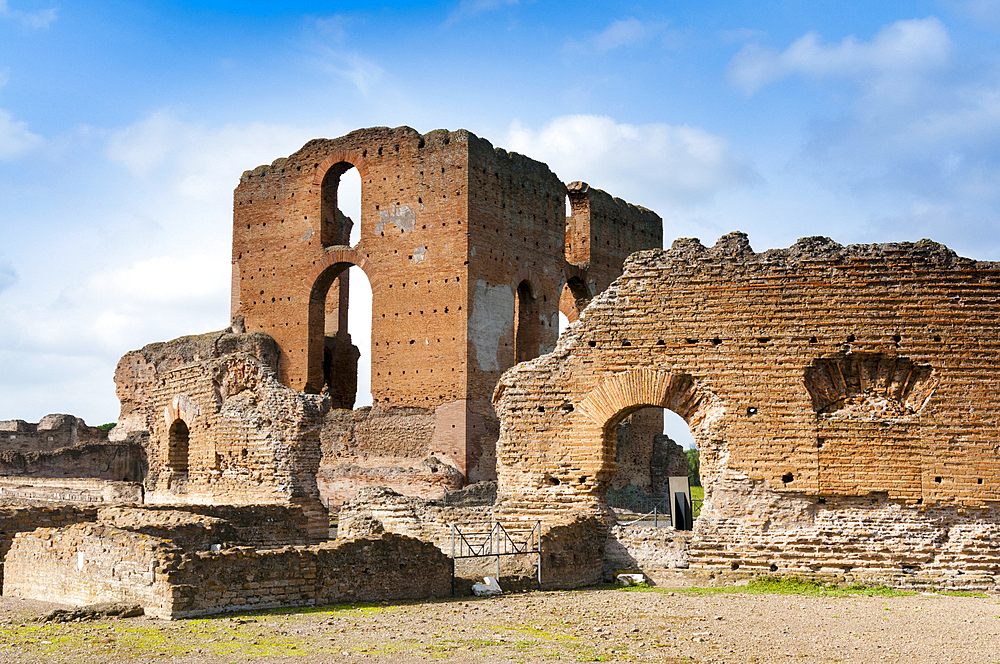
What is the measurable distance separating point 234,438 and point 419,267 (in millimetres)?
8424

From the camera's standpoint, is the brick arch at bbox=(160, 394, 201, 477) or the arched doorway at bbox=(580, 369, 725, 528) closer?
the arched doorway at bbox=(580, 369, 725, 528)

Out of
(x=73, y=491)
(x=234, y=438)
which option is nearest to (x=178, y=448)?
(x=234, y=438)

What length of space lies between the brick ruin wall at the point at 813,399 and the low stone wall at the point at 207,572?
108 inches

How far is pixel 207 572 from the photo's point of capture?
7578 mm

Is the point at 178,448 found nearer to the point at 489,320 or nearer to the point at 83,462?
the point at 489,320

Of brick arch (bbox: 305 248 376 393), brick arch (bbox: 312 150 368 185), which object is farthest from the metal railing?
brick arch (bbox: 312 150 368 185)

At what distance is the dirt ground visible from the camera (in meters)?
6.38

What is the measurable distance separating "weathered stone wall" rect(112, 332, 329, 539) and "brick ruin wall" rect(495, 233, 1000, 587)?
3.58 m

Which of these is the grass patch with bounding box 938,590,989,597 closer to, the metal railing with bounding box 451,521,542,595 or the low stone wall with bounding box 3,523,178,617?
the metal railing with bounding box 451,521,542,595

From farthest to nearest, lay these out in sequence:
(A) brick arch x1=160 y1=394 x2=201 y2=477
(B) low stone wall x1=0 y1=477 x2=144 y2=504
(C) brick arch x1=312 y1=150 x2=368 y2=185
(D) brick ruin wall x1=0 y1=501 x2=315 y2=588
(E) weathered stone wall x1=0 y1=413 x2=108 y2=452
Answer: (E) weathered stone wall x1=0 y1=413 x2=108 y2=452 < (C) brick arch x1=312 y1=150 x2=368 y2=185 < (B) low stone wall x1=0 y1=477 x2=144 y2=504 < (A) brick arch x1=160 y1=394 x2=201 y2=477 < (D) brick ruin wall x1=0 y1=501 x2=315 y2=588

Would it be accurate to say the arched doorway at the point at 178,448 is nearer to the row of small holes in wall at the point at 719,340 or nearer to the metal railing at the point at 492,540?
the metal railing at the point at 492,540

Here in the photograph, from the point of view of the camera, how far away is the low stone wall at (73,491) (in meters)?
16.8

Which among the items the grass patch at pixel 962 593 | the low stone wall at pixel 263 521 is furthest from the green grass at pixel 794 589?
the low stone wall at pixel 263 521

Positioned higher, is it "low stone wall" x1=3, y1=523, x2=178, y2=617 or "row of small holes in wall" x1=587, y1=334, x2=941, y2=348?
"row of small holes in wall" x1=587, y1=334, x2=941, y2=348
